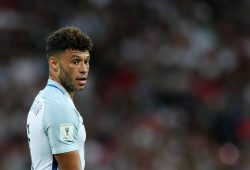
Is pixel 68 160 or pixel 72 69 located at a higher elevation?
pixel 72 69

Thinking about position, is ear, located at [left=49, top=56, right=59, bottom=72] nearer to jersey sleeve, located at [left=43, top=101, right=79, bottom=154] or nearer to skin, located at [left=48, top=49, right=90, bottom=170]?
skin, located at [left=48, top=49, right=90, bottom=170]

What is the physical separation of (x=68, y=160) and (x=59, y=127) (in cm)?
20

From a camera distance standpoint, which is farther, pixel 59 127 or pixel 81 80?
pixel 81 80

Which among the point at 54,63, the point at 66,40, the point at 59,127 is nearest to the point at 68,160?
the point at 59,127

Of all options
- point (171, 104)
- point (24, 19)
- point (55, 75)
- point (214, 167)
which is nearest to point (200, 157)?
point (214, 167)

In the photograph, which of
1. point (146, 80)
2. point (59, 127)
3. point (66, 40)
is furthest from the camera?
point (146, 80)

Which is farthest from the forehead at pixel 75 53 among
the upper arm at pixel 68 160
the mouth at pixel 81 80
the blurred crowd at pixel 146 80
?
the blurred crowd at pixel 146 80

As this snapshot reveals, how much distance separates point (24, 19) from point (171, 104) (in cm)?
279

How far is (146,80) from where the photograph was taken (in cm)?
1255

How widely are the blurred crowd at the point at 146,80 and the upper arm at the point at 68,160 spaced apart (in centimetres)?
599

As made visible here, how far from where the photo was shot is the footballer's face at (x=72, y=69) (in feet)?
15.3

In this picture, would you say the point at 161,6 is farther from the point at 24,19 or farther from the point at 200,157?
the point at 200,157

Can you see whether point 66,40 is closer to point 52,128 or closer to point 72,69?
point 72,69

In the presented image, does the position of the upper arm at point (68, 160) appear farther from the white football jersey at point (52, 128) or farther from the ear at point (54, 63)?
the ear at point (54, 63)
